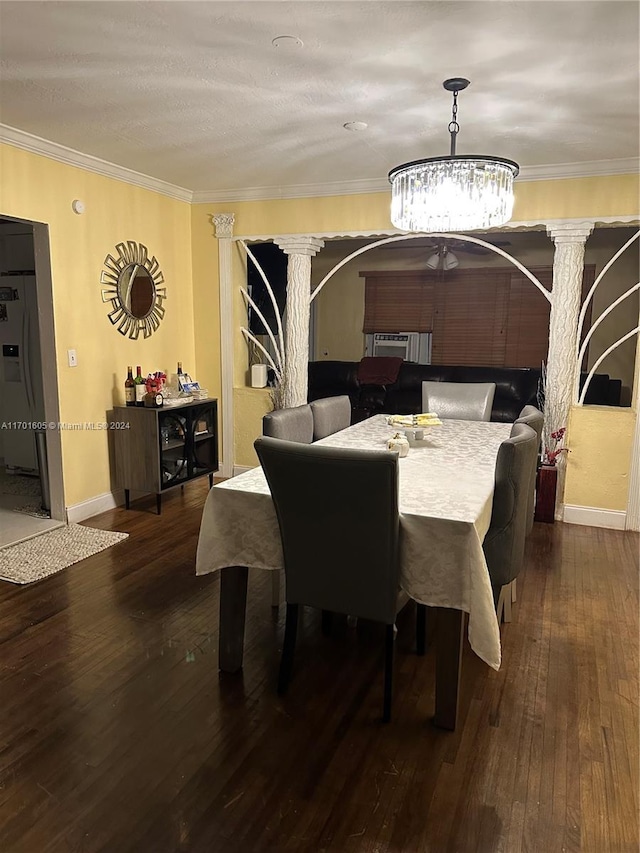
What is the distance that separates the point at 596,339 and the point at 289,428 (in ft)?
16.1

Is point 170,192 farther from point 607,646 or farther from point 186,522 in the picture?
point 607,646

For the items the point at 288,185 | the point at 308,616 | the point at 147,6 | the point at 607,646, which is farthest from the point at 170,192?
the point at 607,646

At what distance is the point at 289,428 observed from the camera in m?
3.38

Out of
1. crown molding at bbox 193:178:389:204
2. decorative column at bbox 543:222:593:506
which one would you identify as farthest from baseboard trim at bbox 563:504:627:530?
crown molding at bbox 193:178:389:204

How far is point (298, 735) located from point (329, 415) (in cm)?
224

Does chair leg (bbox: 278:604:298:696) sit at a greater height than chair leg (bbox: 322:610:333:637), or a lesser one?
greater

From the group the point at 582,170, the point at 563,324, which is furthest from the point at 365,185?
the point at 563,324

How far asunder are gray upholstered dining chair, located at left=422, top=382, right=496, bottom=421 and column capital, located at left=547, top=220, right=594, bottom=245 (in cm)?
111

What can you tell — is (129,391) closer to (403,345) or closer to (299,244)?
(299,244)

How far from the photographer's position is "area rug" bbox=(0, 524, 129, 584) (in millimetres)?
3359

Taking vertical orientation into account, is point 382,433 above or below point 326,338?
below

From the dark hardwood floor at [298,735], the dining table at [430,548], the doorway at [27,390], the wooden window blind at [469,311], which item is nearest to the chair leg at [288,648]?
the dark hardwood floor at [298,735]

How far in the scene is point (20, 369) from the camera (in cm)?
490

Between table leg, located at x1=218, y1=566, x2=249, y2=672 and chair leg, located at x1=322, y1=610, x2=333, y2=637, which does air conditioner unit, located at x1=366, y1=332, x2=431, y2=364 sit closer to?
chair leg, located at x1=322, y1=610, x2=333, y2=637
